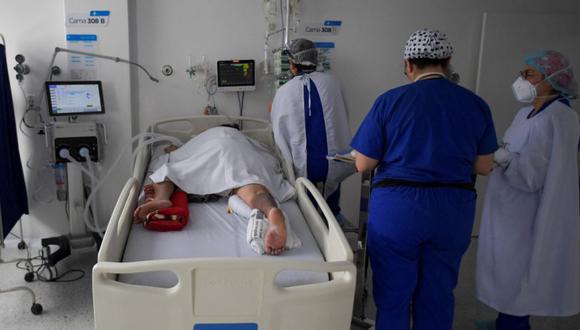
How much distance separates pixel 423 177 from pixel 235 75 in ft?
6.00

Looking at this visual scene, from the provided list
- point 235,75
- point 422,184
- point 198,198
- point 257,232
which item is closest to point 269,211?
point 257,232

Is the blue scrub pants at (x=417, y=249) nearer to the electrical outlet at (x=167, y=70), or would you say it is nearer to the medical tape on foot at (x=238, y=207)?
the medical tape on foot at (x=238, y=207)

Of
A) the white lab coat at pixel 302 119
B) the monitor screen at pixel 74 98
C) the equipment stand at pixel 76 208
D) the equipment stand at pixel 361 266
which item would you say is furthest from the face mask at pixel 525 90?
the equipment stand at pixel 76 208

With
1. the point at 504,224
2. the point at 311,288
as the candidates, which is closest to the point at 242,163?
the point at 311,288

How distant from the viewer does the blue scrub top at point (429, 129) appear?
1.61m

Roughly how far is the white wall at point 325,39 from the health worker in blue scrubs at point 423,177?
168cm

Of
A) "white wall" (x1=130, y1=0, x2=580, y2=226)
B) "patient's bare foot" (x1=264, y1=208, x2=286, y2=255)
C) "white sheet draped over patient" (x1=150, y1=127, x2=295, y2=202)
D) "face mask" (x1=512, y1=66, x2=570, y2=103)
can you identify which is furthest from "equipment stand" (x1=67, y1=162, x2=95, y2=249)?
"face mask" (x1=512, y1=66, x2=570, y2=103)

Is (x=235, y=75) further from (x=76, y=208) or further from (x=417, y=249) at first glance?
(x=417, y=249)

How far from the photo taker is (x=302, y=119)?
259 cm

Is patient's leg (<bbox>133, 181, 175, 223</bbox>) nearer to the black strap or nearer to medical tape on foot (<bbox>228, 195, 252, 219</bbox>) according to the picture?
the black strap

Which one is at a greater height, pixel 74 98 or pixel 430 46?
pixel 430 46

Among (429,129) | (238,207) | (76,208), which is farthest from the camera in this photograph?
(76,208)

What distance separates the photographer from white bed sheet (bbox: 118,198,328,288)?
59.8 inches

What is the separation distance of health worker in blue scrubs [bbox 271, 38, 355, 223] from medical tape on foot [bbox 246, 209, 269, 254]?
0.79 m
